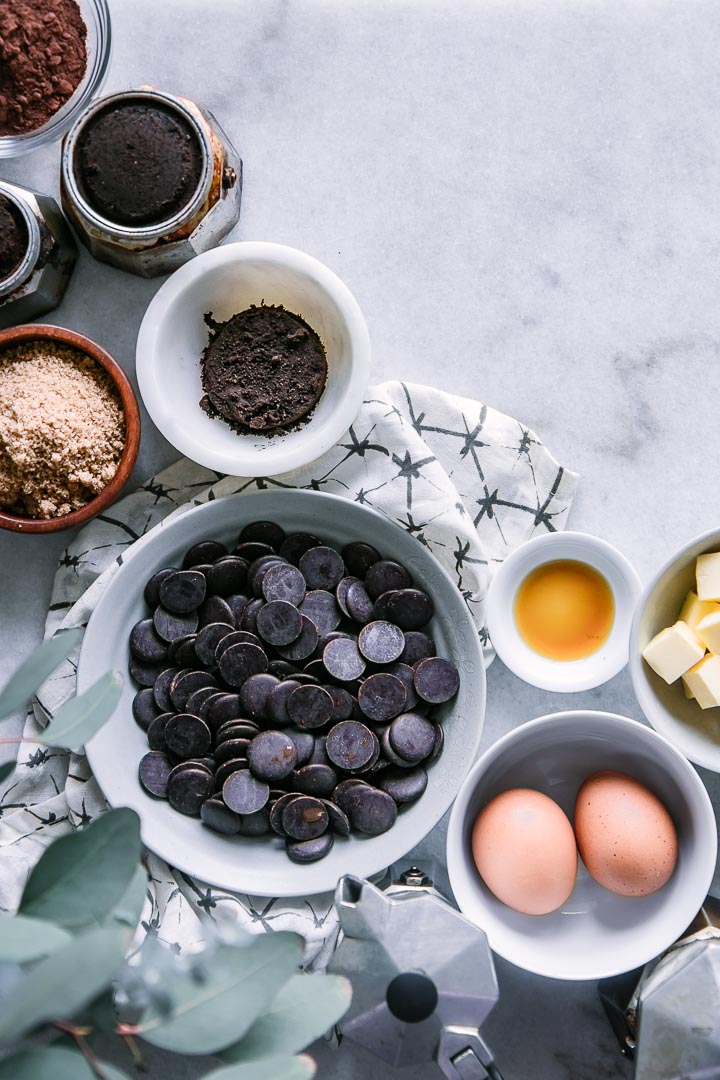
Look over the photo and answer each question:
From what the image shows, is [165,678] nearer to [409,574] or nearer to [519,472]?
[409,574]

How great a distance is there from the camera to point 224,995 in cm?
64

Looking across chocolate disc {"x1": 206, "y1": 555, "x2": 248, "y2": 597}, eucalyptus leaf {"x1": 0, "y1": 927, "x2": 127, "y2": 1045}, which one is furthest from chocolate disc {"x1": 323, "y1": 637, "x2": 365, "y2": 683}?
eucalyptus leaf {"x1": 0, "y1": 927, "x2": 127, "y2": 1045}

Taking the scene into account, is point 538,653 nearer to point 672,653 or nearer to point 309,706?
point 672,653

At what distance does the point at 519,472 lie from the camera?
119 cm

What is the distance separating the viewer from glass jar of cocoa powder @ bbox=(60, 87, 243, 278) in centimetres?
107

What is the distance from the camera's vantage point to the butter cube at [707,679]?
3.39 feet

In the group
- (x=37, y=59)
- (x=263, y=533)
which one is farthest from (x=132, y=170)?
(x=263, y=533)

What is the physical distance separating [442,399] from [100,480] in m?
0.43

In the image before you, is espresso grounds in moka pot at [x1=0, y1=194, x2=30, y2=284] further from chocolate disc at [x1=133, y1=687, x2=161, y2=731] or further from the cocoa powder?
chocolate disc at [x1=133, y1=687, x2=161, y2=731]

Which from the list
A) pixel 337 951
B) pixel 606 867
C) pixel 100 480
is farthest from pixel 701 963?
pixel 100 480

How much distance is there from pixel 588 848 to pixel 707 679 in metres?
0.23

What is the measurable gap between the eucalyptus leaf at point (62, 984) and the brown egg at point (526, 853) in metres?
0.60

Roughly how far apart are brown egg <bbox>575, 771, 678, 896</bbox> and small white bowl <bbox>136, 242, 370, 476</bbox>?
1.68ft

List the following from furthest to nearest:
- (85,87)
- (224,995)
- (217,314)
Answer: (217,314) → (85,87) → (224,995)
